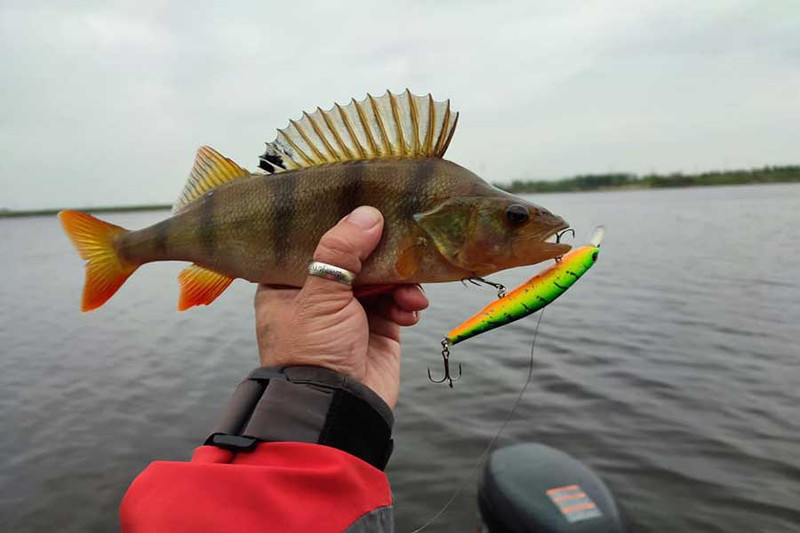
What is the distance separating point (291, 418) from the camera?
220cm

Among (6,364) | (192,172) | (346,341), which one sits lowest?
(6,364)

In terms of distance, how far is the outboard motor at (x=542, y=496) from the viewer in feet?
12.5

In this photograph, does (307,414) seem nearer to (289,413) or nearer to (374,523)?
(289,413)

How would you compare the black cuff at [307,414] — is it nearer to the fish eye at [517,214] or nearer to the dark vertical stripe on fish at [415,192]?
the dark vertical stripe on fish at [415,192]

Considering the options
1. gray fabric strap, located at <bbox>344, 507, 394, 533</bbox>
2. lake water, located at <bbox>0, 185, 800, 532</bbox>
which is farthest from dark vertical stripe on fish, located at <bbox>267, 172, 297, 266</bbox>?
lake water, located at <bbox>0, 185, 800, 532</bbox>

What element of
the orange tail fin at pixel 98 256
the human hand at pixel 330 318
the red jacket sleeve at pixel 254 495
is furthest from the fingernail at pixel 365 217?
the orange tail fin at pixel 98 256

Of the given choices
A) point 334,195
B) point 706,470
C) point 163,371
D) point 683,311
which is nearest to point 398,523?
point 706,470

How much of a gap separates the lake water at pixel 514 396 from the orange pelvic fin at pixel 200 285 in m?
4.33

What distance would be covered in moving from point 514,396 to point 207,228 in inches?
285

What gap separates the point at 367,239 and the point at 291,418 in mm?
939

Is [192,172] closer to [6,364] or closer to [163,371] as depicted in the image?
[163,371]

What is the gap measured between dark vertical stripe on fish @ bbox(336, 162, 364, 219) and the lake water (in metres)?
4.18

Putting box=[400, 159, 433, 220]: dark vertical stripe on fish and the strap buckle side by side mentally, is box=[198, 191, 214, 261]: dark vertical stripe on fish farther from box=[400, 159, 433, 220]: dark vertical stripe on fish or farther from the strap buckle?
the strap buckle

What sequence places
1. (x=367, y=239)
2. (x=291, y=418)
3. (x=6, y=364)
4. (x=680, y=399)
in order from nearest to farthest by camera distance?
(x=291, y=418) < (x=367, y=239) < (x=680, y=399) < (x=6, y=364)
